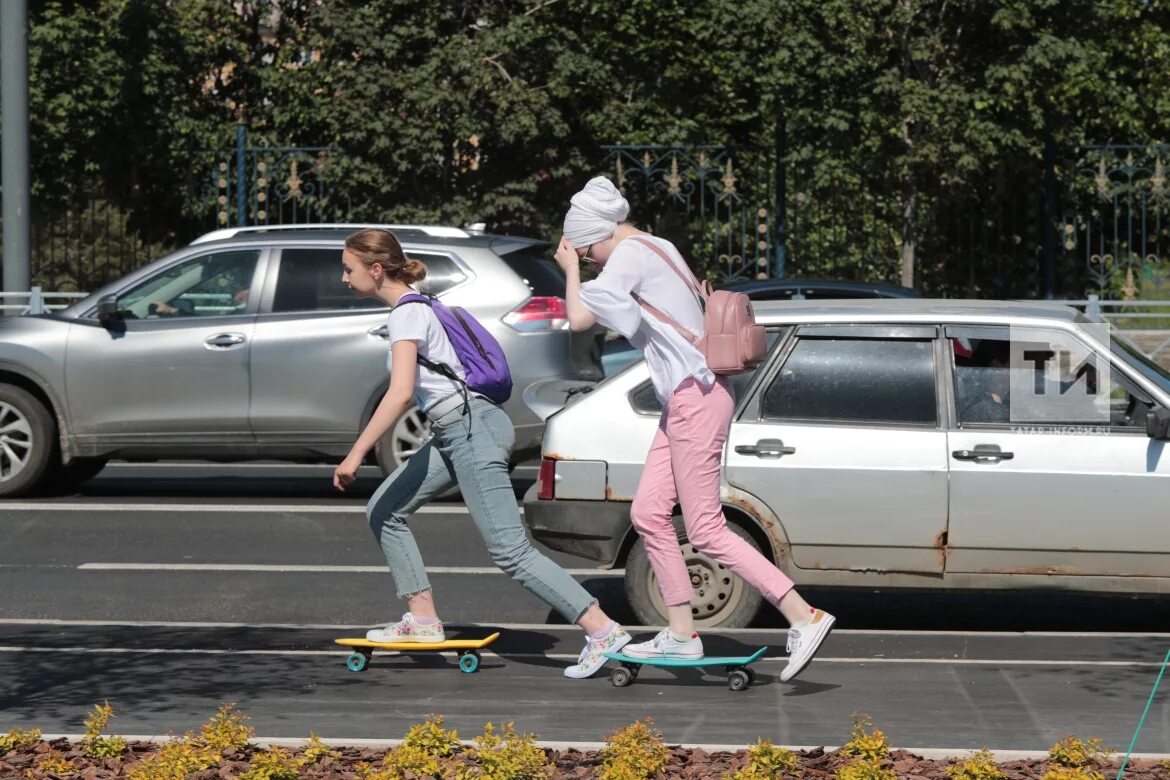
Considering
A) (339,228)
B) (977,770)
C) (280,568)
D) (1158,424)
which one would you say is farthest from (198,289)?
(977,770)

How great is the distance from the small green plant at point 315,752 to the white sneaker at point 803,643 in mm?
1858

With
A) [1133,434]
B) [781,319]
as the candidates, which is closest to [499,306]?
[781,319]

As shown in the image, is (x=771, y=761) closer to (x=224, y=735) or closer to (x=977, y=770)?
(x=977, y=770)

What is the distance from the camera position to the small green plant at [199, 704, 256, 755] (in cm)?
570

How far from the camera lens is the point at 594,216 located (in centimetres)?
702

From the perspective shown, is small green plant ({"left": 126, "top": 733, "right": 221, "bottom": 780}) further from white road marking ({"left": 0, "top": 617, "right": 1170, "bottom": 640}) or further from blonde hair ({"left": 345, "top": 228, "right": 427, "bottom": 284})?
white road marking ({"left": 0, "top": 617, "right": 1170, "bottom": 640})

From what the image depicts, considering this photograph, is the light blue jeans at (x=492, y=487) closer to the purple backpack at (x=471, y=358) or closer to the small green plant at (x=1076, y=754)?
the purple backpack at (x=471, y=358)

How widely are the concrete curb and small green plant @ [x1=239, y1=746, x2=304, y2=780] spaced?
1.16ft

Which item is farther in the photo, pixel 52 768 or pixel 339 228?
pixel 339 228

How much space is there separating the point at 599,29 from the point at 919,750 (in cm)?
2164

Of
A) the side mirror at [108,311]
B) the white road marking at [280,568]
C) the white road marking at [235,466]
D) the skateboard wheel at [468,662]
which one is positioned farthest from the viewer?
the white road marking at [235,466]

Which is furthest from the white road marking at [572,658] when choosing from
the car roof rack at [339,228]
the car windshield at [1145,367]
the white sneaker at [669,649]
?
the car roof rack at [339,228]

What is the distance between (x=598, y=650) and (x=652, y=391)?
173 centimetres

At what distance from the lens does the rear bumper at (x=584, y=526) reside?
8438 mm
